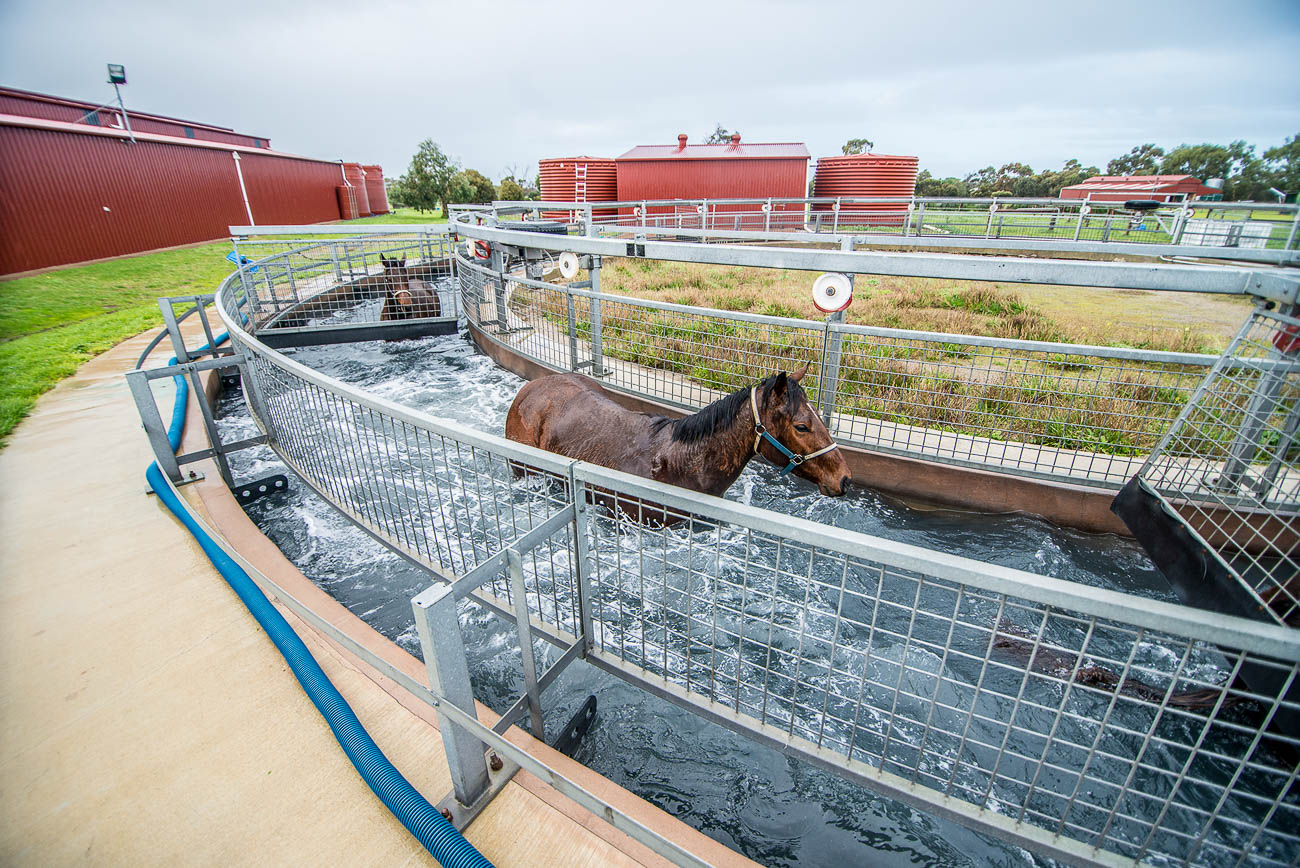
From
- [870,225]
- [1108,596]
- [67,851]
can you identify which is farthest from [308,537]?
[870,225]

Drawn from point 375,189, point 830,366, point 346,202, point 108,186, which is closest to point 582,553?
point 830,366

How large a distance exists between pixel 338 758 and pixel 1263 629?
296 centimetres

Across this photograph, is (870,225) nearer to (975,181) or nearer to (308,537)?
(308,537)

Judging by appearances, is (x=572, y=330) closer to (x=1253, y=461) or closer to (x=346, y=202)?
(x=1253, y=461)

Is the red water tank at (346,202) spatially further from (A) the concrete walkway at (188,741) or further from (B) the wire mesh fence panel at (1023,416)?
(B) the wire mesh fence panel at (1023,416)

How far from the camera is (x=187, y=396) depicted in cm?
557

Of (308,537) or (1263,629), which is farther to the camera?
(308,537)

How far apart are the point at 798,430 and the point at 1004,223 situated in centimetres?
1931

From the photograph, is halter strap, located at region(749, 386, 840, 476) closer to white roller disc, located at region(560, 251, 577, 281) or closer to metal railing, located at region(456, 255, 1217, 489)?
metal railing, located at region(456, 255, 1217, 489)

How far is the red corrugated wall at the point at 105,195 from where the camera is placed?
52.2 ft

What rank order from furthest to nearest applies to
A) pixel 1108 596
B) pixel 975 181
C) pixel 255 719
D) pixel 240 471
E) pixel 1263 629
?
pixel 975 181
pixel 240 471
pixel 255 719
pixel 1108 596
pixel 1263 629

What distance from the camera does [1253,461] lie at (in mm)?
3529

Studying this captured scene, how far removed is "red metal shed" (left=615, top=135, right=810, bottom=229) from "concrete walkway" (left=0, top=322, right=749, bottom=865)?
2550 centimetres

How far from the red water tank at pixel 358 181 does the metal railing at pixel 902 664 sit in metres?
Result: 50.1
